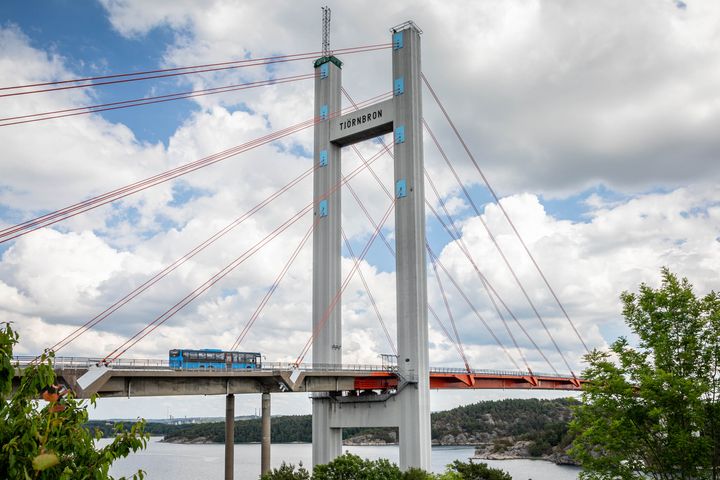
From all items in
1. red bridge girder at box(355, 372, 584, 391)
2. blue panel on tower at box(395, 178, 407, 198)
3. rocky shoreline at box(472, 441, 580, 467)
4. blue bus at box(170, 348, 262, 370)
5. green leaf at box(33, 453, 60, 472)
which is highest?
blue panel on tower at box(395, 178, 407, 198)

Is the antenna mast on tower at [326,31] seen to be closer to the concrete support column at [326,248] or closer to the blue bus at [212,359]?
the concrete support column at [326,248]

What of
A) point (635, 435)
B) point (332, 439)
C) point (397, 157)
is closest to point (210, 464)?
point (332, 439)

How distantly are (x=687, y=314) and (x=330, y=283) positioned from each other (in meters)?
31.4

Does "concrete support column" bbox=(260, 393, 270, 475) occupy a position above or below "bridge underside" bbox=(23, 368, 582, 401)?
below

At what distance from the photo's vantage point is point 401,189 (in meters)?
48.3

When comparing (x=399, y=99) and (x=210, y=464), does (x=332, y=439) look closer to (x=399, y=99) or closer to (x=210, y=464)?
(x=399, y=99)

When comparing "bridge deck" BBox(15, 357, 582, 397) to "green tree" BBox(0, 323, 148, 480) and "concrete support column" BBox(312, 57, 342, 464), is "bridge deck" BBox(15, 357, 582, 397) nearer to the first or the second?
"concrete support column" BBox(312, 57, 342, 464)

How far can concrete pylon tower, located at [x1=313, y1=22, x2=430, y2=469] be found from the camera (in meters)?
46.3

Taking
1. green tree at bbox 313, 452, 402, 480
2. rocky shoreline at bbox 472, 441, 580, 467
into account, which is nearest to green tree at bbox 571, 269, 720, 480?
green tree at bbox 313, 452, 402, 480

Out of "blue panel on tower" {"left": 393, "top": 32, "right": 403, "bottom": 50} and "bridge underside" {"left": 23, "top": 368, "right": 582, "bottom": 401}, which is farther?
"blue panel on tower" {"left": 393, "top": 32, "right": 403, "bottom": 50}

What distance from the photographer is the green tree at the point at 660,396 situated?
20844 mm

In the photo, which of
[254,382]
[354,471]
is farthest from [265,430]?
[354,471]

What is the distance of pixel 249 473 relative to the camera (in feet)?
372

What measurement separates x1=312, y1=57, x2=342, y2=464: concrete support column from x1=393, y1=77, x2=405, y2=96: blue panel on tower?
6041 millimetres
